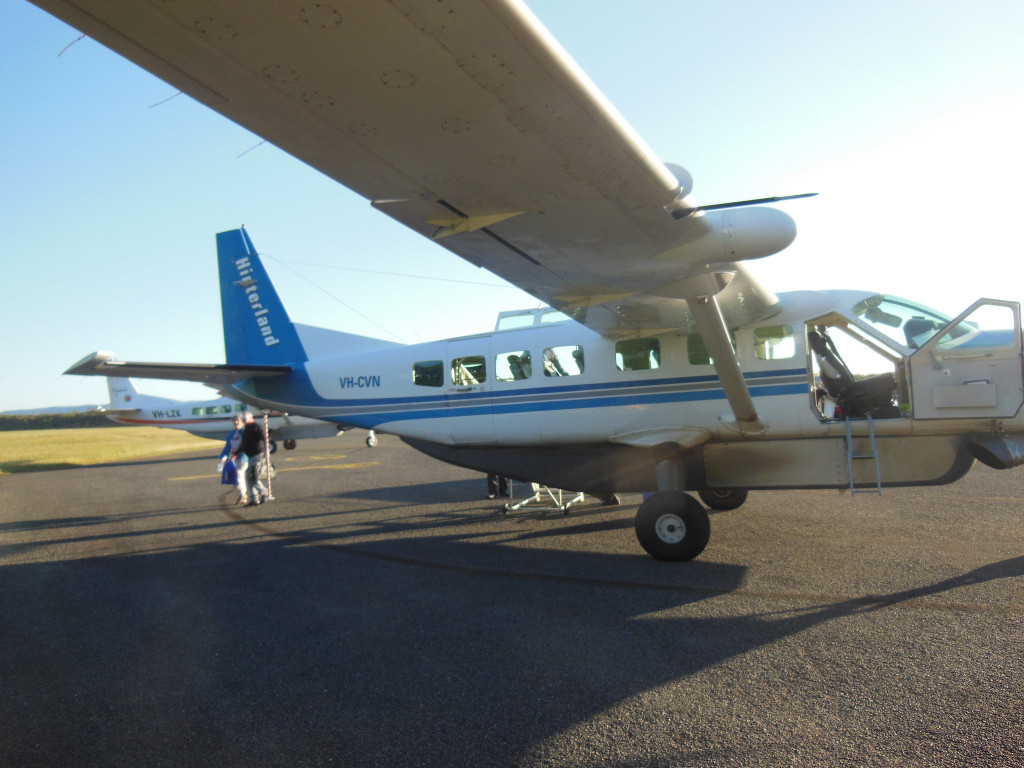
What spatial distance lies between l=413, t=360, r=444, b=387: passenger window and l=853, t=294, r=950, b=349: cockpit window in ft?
17.3

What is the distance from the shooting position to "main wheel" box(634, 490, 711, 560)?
21.4 ft

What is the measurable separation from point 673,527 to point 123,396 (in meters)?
31.8

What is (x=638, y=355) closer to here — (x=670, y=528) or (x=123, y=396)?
(x=670, y=528)

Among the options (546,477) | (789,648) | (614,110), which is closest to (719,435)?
(546,477)

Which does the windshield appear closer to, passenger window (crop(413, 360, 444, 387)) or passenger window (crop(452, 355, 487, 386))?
passenger window (crop(452, 355, 487, 386))

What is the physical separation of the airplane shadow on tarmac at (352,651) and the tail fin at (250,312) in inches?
188

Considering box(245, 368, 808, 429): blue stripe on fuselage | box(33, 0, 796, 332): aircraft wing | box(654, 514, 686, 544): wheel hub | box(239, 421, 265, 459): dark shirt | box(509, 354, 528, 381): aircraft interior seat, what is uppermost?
box(33, 0, 796, 332): aircraft wing

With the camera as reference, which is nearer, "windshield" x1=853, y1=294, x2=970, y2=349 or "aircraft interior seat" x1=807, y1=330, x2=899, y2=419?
"windshield" x1=853, y1=294, x2=970, y2=349

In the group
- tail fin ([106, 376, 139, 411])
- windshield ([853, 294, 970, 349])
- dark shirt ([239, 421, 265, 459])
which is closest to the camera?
windshield ([853, 294, 970, 349])

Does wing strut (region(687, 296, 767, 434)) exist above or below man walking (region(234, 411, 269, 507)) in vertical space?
above

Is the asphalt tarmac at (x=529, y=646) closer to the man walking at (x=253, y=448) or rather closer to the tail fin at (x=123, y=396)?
the man walking at (x=253, y=448)

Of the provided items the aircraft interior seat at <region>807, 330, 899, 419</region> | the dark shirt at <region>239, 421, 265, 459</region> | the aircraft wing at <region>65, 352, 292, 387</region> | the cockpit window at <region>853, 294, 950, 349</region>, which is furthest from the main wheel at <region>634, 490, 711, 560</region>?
the dark shirt at <region>239, 421, 265, 459</region>

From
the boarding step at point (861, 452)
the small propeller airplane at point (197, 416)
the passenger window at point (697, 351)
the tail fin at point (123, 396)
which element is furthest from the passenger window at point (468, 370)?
the tail fin at point (123, 396)

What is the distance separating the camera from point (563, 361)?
26.7 ft
